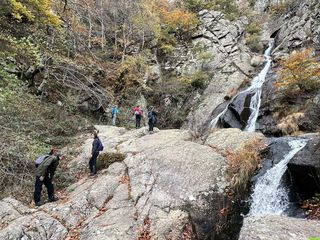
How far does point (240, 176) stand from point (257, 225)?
11.7 feet

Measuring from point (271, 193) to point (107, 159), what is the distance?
20.8 feet

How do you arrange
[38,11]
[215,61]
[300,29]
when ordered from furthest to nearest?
[215,61] < [300,29] < [38,11]

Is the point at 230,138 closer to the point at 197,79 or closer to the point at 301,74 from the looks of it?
the point at 301,74

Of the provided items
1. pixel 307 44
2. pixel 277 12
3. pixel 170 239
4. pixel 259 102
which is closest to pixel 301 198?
pixel 170 239

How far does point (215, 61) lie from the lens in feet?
92.5

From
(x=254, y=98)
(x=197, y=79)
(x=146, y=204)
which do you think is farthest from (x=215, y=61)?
(x=146, y=204)

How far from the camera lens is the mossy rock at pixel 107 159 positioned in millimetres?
12406

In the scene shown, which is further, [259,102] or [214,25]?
[214,25]

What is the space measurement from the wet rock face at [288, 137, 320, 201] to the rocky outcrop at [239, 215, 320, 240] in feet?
6.88

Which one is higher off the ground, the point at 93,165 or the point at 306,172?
the point at 306,172

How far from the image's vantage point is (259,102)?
801 inches

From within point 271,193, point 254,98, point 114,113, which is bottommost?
point 271,193

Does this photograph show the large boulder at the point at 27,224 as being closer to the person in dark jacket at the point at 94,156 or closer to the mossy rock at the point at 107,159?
the person in dark jacket at the point at 94,156

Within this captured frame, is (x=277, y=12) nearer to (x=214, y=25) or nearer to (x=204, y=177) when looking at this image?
(x=214, y=25)
